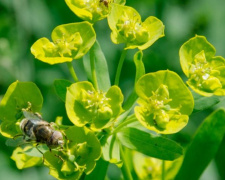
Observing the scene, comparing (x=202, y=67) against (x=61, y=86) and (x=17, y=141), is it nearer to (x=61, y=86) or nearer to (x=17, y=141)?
(x=61, y=86)

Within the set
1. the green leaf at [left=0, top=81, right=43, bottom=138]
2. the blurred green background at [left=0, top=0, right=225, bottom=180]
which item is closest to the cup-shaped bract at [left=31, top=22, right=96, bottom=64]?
the green leaf at [left=0, top=81, right=43, bottom=138]

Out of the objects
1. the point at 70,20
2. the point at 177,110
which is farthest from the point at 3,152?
the point at 177,110

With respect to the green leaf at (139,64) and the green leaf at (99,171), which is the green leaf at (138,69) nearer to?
the green leaf at (139,64)

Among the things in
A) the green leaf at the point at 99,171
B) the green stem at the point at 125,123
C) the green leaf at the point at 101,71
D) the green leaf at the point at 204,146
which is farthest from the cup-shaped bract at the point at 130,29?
the green leaf at the point at 99,171

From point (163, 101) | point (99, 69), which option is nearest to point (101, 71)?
point (99, 69)

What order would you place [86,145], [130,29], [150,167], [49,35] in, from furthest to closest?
[49,35] → [150,167] → [130,29] → [86,145]

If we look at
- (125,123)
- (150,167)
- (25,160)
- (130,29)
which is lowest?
(150,167)
